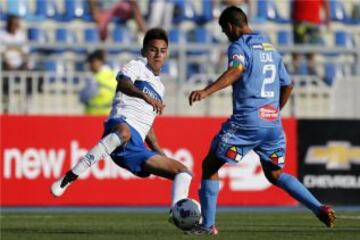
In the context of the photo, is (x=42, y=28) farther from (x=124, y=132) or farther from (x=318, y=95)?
(x=124, y=132)

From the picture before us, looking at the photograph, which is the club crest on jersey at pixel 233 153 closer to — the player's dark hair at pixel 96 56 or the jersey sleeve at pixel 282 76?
the jersey sleeve at pixel 282 76

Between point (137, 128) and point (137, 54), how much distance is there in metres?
8.57

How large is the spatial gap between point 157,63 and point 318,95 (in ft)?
30.3

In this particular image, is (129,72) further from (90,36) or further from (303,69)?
(90,36)

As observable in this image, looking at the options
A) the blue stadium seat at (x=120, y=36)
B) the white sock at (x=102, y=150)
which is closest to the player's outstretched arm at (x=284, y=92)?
the white sock at (x=102, y=150)

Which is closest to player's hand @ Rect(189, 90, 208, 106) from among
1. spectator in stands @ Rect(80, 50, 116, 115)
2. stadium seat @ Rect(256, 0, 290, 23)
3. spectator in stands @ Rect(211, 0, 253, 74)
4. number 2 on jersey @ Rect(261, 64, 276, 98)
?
number 2 on jersey @ Rect(261, 64, 276, 98)

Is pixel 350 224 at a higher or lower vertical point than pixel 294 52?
lower

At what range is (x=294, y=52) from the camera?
72.0 ft

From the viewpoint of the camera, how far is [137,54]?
21.7 meters

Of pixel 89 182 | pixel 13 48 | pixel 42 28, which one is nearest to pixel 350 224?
pixel 89 182

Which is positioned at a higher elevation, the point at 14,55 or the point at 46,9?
the point at 46,9

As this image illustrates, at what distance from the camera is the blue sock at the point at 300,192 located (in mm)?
12945

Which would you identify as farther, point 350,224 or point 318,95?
point 318,95

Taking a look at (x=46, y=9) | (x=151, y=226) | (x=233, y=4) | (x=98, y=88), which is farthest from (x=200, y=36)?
(x=151, y=226)
